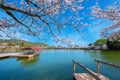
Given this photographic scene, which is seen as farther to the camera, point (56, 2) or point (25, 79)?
point (25, 79)

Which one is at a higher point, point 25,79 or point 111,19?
point 111,19

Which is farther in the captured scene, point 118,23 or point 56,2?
point 118,23

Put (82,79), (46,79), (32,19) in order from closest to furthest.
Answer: (32,19)
(82,79)
(46,79)

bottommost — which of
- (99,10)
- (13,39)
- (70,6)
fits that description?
(13,39)

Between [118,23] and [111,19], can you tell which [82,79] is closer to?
[111,19]

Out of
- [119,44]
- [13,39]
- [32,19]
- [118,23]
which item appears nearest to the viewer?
[32,19]

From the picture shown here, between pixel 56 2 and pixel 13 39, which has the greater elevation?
pixel 56 2

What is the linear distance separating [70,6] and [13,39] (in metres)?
2.31

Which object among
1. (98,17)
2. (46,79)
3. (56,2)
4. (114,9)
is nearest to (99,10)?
(98,17)

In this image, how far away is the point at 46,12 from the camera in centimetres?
372

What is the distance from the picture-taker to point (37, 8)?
3.73m

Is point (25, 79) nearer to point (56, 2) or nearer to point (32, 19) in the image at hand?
point (32, 19)

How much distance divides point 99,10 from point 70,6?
522cm

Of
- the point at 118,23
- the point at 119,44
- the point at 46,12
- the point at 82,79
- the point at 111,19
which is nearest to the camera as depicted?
the point at 46,12
